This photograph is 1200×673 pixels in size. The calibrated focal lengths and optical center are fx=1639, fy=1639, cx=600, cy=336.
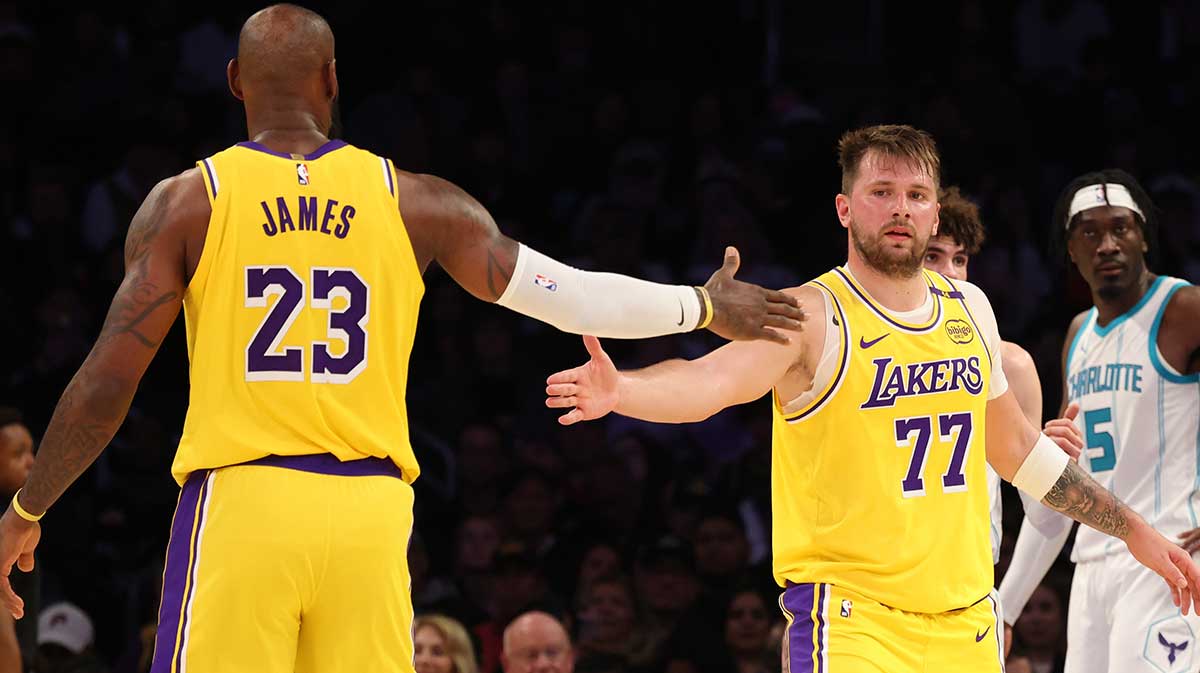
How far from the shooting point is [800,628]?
505 cm

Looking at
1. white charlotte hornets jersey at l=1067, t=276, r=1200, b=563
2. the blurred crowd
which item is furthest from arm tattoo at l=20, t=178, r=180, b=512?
the blurred crowd

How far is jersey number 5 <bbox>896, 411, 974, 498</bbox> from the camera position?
16.6 feet

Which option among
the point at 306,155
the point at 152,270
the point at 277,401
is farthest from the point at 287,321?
the point at 306,155

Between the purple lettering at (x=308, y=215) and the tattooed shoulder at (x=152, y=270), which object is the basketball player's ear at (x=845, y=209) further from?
the tattooed shoulder at (x=152, y=270)

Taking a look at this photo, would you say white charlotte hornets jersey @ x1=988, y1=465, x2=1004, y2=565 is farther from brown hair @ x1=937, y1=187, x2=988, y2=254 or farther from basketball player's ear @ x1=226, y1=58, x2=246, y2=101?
basketball player's ear @ x1=226, y1=58, x2=246, y2=101

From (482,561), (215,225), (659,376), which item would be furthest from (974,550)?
(482,561)

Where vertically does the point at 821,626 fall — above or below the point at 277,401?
below

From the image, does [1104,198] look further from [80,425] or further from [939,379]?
[80,425]

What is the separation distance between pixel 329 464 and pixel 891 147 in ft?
7.39

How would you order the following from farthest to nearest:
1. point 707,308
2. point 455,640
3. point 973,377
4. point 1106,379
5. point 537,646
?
point 455,640
point 537,646
point 1106,379
point 973,377
point 707,308

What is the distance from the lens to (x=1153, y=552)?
18.2 feet

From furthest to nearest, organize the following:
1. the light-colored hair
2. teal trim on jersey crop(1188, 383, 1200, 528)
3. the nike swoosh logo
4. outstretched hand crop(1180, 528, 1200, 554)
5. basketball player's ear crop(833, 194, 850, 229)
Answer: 1. the light-colored hair
2. teal trim on jersey crop(1188, 383, 1200, 528)
3. outstretched hand crop(1180, 528, 1200, 554)
4. basketball player's ear crop(833, 194, 850, 229)
5. the nike swoosh logo

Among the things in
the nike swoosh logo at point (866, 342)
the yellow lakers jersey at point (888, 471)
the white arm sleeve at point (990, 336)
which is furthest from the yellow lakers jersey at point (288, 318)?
the white arm sleeve at point (990, 336)

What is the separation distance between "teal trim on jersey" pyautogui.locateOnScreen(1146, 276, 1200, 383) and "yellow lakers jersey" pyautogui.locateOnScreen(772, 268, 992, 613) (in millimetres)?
1779
